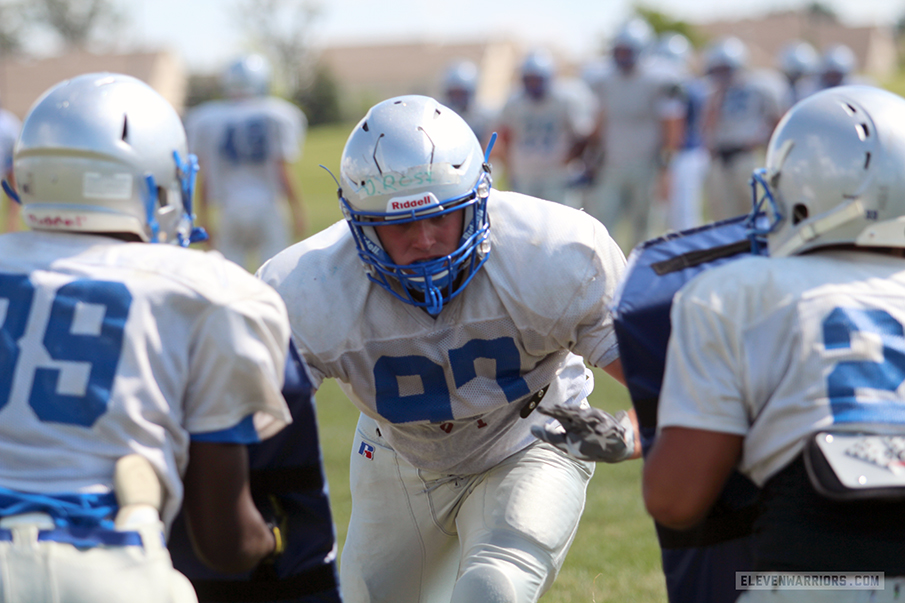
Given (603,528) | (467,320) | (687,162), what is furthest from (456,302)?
(687,162)

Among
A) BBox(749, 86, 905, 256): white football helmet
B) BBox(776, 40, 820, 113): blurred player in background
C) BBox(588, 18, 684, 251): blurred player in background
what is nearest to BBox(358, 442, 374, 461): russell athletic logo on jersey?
BBox(749, 86, 905, 256): white football helmet

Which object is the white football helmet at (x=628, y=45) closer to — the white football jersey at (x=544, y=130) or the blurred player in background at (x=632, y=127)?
the blurred player in background at (x=632, y=127)

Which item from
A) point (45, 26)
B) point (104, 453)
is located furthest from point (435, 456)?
point (45, 26)

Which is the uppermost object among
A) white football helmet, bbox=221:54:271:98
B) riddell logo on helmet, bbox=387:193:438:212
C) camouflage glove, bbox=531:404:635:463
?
riddell logo on helmet, bbox=387:193:438:212

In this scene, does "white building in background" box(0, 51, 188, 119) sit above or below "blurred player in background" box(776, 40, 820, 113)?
below

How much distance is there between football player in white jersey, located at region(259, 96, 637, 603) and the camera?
2.88m

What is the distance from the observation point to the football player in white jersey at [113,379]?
1.97 metres

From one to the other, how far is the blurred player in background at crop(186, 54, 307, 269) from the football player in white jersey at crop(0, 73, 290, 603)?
21.7 feet

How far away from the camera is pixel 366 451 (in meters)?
3.44

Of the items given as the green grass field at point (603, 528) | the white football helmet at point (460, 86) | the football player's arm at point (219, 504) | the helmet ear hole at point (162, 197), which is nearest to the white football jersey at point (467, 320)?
the helmet ear hole at point (162, 197)

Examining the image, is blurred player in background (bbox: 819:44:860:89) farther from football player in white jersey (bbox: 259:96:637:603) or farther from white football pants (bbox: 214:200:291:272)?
football player in white jersey (bbox: 259:96:637:603)

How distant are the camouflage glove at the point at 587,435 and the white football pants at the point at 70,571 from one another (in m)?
0.93

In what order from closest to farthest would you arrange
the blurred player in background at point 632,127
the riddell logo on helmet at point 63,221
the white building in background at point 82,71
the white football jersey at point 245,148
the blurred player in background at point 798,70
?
the riddell logo on helmet at point 63,221 < the white football jersey at point 245,148 < the blurred player in background at point 632,127 < the blurred player in background at point 798,70 < the white building in background at point 82,71

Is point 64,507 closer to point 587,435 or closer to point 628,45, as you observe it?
point 587,435
